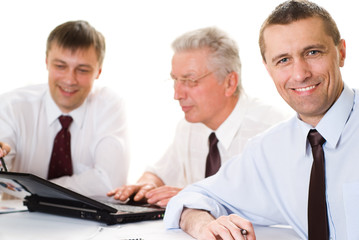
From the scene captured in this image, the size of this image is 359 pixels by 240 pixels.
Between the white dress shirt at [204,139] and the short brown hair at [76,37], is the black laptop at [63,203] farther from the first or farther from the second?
the short brown hair at [76,37]

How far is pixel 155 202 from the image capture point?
1873 mm

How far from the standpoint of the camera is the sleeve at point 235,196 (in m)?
1.52

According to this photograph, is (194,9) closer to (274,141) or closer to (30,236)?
(274,141)

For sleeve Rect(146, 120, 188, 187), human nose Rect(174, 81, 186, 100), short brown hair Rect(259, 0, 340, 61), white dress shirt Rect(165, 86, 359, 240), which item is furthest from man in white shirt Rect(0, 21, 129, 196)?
short brown hair Rect(259, 0, 340, 61)

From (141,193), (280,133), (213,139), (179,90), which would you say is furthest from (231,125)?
(280,133)

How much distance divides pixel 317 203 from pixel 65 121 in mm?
1763

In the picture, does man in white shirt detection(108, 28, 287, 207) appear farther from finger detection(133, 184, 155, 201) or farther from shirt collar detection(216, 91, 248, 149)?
finger detection(133, 184, 155, 201)

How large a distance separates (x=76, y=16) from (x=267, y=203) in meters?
2.70

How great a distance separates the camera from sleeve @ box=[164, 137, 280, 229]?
60.0 inches

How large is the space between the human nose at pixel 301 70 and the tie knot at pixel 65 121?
1.61 metres

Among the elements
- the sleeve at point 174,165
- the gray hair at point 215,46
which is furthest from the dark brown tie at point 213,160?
the gray hair at point 215,46

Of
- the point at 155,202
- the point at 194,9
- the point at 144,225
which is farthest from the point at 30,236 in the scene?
the point at 194,9

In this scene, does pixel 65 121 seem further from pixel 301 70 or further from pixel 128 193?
pixel 301 70

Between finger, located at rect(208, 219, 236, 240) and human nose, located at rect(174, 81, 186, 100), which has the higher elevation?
human nose, located at rect(174, 81, 186, 100)
